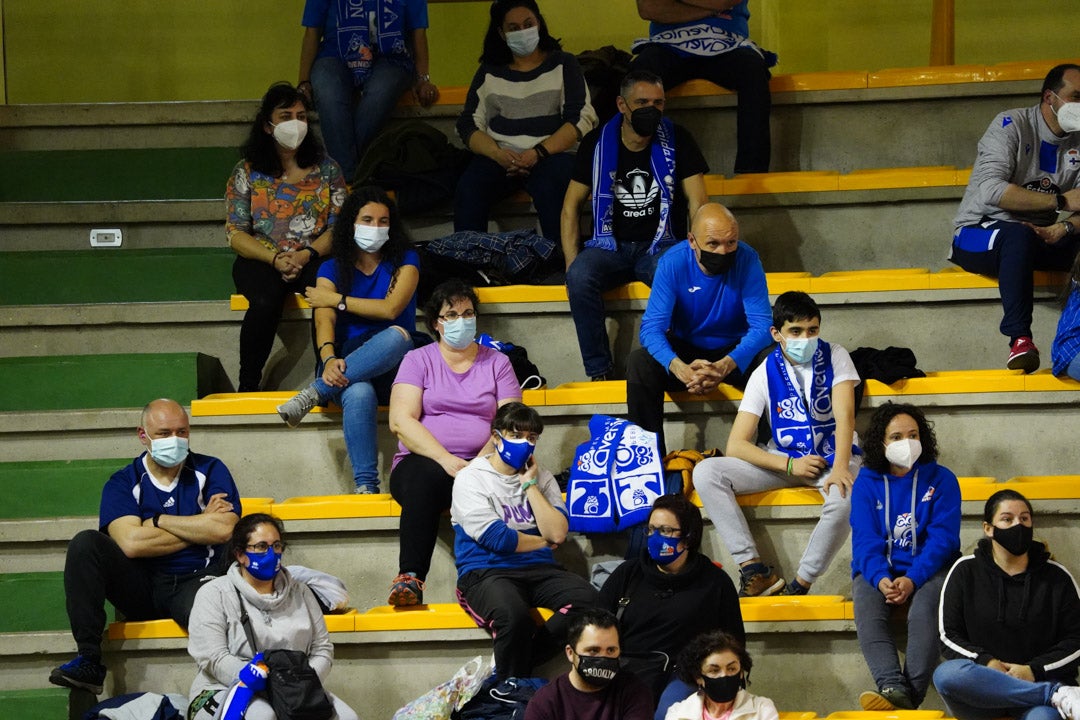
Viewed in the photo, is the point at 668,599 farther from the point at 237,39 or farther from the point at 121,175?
the point at 237,39

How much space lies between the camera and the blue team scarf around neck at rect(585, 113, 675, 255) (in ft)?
19.7

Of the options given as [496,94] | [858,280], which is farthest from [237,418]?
[858,280]

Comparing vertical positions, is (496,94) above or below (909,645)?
above

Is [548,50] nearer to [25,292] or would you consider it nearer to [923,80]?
[923,80]

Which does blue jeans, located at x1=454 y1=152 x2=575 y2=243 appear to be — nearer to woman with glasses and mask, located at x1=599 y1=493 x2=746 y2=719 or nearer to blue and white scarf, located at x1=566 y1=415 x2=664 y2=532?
blue and white scarf, located at x1=566 y1=415 x2=664 y2=532

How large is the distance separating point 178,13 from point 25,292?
219 cm

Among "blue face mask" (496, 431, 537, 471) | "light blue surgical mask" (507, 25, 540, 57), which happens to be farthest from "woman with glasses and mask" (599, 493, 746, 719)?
"light blue surgical mask" (507, 25, 540, 57)

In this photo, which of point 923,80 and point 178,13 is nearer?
point 923,80

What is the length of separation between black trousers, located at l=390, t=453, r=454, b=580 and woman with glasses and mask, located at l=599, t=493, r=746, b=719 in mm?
624

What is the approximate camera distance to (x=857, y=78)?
22.2 feet

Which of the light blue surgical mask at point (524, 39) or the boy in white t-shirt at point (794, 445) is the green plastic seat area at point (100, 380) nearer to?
the light blue surgical mask at point (524, 39)

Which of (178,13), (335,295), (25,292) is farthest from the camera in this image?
(178,13)

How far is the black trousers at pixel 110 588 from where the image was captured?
4.77 metres

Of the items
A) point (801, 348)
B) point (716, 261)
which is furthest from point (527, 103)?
point (801, 348)
